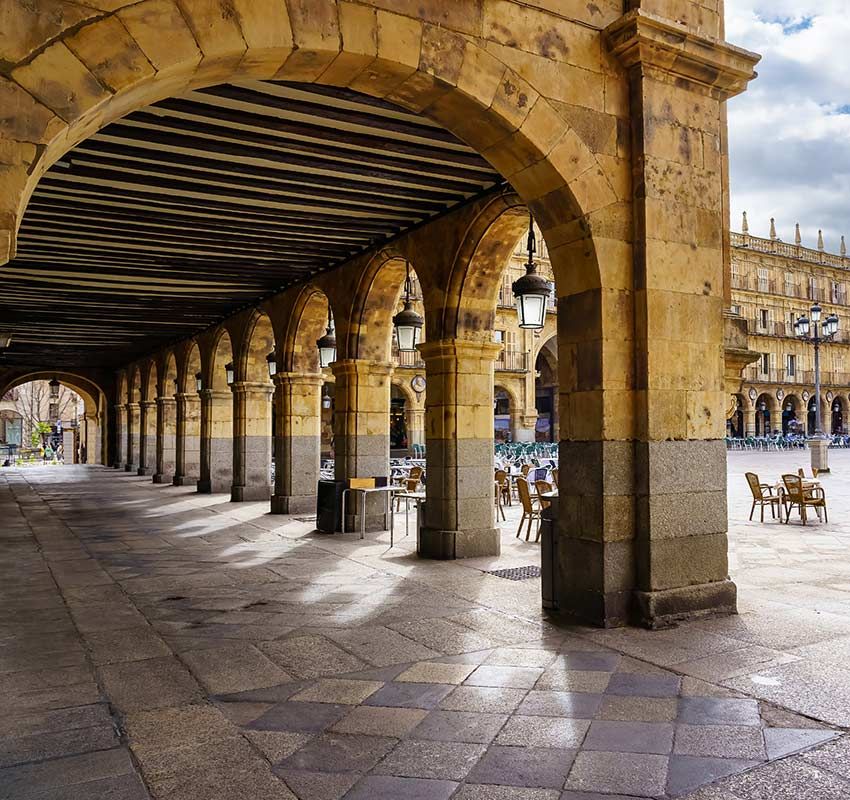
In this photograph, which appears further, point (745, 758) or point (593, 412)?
point (593, 412)

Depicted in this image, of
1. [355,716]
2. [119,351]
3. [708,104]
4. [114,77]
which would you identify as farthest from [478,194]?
[119,351]

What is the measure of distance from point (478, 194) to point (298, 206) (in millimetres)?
1782

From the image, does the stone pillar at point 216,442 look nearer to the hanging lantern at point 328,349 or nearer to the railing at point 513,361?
the hanging lantern at point 328,349

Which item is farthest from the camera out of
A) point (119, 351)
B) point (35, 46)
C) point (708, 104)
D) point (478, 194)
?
point (119, 351)

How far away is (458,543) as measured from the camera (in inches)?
283

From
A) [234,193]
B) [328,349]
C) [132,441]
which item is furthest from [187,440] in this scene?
[234,193]

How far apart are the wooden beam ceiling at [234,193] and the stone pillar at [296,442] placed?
1.59 m

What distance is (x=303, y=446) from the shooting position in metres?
11.5

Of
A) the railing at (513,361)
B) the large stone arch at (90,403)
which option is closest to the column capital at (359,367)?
the large stone arch at (90,403)

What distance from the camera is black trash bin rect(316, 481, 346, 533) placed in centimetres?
894

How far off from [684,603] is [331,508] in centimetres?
504

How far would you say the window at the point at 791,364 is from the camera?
44250 millimetres

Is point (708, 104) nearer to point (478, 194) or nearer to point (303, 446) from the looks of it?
point (478, 194)

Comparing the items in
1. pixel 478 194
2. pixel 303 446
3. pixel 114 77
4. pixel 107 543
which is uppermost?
pixel 478 194
